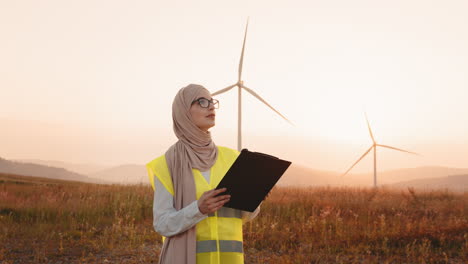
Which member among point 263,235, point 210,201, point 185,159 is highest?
point 185,159

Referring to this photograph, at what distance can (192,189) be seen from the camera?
2594mm

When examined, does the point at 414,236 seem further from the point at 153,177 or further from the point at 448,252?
the point at 153,177

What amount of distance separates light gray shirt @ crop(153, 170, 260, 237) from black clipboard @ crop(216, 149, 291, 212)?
20cm

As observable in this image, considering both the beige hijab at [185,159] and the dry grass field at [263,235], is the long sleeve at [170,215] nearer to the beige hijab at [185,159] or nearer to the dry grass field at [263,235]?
the beige hijab at [185,159]

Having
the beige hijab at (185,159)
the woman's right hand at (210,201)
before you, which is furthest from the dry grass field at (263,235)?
the woman's right hand at (210,201)

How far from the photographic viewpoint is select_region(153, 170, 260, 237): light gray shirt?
2387 millimetres

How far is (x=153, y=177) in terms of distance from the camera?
2666mm

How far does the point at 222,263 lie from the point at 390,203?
10.7 meters

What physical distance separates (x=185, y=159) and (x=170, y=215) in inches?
14.5

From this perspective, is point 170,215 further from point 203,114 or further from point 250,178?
point 203,114

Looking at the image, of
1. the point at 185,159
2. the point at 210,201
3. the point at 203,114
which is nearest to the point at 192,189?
the point at 185,159

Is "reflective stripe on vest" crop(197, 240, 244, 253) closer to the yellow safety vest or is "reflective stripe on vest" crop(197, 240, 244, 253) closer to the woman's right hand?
the yellow safety vest

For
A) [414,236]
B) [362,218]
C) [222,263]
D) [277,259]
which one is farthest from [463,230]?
[222,263]

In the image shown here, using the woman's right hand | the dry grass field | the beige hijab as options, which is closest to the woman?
the beige hijab
